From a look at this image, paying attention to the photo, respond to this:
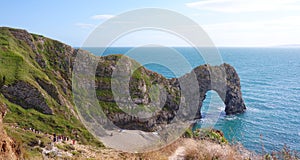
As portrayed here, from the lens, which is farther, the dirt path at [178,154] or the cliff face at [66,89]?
the cliff face at [66,89]

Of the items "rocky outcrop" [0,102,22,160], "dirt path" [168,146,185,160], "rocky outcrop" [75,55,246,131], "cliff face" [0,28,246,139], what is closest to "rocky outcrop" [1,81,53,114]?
"cliff face" [0,28,246,139]

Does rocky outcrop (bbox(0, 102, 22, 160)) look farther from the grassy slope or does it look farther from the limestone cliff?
the limestone cliff

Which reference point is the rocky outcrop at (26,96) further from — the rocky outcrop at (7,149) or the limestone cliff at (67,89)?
the rocky outcrop at (7,149)

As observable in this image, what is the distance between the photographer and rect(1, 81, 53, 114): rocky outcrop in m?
56.7

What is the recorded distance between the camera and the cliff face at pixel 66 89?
57.3 metres

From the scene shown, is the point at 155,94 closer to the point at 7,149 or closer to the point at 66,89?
the point at 66,89

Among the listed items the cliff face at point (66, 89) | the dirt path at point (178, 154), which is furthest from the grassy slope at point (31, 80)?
the dirt path at point (178, 154)

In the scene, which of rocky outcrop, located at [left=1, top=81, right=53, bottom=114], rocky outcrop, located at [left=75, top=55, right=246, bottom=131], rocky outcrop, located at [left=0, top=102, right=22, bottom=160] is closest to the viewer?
rocky outcrop, located at [left=0, top=102, right=22, bottom=160]

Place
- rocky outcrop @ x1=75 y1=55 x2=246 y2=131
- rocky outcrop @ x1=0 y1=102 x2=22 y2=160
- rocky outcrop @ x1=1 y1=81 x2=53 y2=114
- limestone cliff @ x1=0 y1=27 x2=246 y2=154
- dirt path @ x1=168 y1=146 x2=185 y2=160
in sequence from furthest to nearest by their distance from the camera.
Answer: rocky outcrop @ x1=75 y1=55 x2=246 y2=131, limestone cliff @ x1=0 y1=27 x2=246 y2=154, rocky outcrop @ x1=1 y1=81 x2=53 y2=114, dirt path @ x1=168 y1=146 x2=185 y2=160, rocky outcrop @ x1=0 y1=102 x2=22 y2=160

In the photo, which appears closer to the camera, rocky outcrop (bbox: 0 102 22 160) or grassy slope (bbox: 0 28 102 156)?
rocky outcrop (bbox: 0 102 22 160)

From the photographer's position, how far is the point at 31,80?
6131cm

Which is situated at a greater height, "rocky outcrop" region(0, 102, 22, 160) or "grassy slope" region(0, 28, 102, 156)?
"rocky outcrop" region(0, 102, 22, 160)

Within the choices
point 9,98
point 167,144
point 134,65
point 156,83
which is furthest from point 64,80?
point 167,144

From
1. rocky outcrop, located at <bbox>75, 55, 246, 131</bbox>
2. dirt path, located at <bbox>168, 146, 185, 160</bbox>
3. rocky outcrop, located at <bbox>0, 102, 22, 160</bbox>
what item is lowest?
rocky outcrop, located at <bbox>75, 55, 246, 131</bbox>
